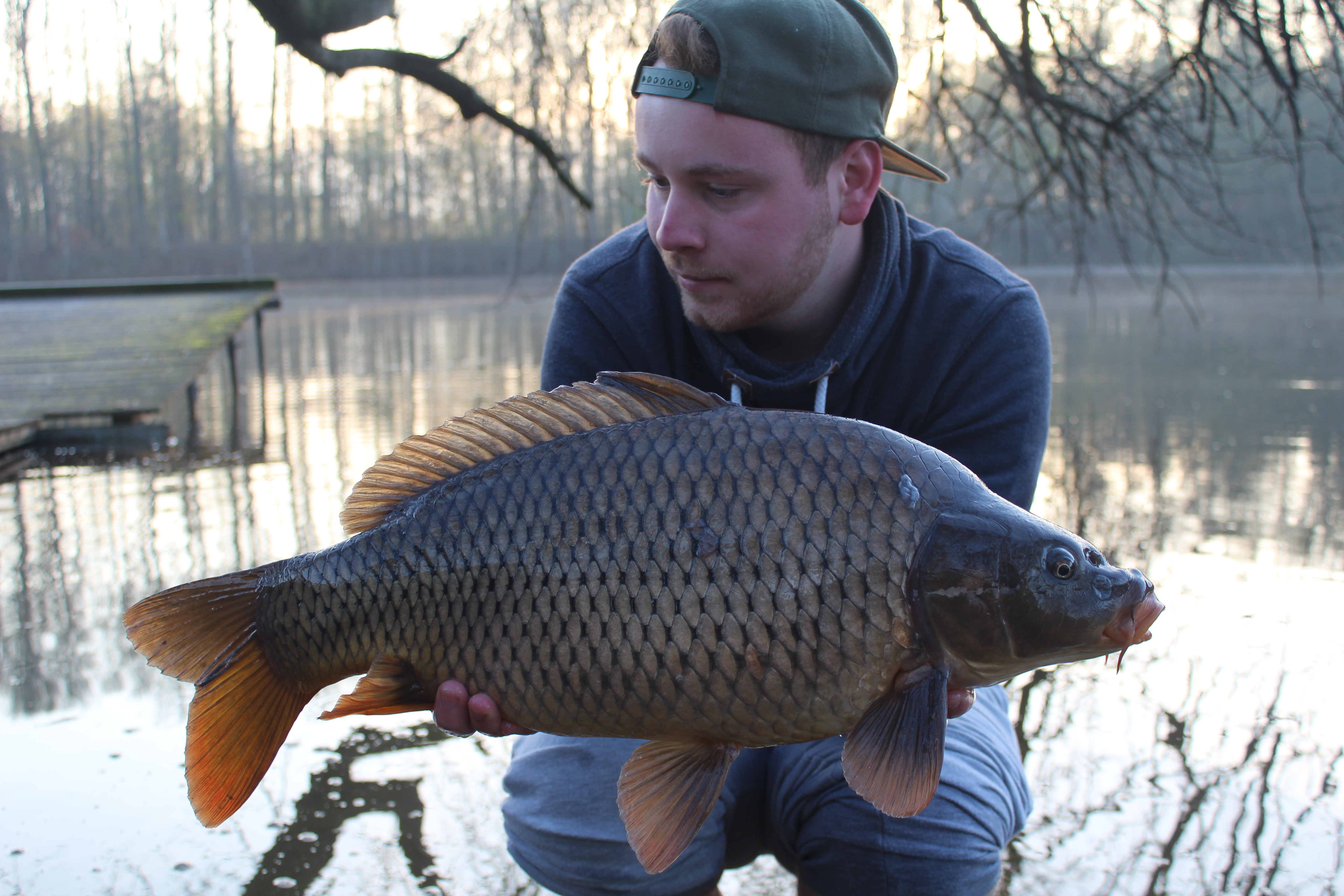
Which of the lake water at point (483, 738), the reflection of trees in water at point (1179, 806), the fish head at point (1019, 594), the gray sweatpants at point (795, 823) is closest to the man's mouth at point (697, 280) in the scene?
the fish head at point (1019, 594)

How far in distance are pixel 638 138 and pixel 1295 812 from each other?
1758 millimetres

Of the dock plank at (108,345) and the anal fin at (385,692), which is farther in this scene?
the dock plank at (108,345)

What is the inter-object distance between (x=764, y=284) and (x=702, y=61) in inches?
14.3

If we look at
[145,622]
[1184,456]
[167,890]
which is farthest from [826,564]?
[1184,456]

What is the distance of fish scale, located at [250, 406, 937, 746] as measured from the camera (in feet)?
4.16

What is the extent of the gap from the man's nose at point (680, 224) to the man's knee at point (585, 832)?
0.81m

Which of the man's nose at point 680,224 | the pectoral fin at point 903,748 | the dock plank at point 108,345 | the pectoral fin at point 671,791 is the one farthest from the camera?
the dock plank at point 108,345

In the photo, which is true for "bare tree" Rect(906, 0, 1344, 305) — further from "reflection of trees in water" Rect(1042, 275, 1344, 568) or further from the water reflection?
the water reflection

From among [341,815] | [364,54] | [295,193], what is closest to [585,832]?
[341,815]

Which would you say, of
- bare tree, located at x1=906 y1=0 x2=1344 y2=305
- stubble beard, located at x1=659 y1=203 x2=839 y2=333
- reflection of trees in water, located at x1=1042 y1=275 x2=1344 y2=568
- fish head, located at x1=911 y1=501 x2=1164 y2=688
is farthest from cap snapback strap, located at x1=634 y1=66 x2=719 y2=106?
reflection of trees in water, located at x1=1042 y1=275 x2=1344 y2=568

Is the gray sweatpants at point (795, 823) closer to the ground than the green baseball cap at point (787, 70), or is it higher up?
closer to the ground

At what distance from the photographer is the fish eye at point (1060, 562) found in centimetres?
125

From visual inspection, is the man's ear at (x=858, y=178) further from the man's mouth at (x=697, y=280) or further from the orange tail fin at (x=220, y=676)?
the orange tail fin at (x=220, y=676)

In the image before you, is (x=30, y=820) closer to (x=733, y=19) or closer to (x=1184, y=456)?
(x=733, y=19)
